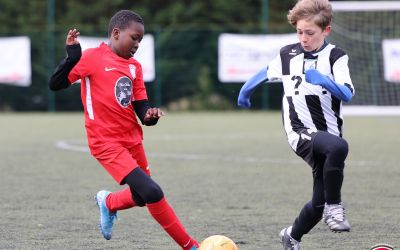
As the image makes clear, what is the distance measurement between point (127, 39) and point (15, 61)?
18375mm

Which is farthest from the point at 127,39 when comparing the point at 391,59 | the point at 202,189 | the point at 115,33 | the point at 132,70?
the point at 391,59

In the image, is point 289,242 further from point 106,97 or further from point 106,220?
point 106,97

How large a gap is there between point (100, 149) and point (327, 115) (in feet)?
4.66

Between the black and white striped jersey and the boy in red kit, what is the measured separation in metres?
0.81

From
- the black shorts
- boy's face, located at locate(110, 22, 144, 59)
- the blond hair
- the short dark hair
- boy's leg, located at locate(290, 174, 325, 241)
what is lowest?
boy's leg, located at locate(290, 174, 325, 241)

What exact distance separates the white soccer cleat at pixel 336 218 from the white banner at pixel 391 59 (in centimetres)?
1349

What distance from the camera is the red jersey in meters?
5.79

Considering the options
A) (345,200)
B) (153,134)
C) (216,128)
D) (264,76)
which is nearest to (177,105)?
(216,128)

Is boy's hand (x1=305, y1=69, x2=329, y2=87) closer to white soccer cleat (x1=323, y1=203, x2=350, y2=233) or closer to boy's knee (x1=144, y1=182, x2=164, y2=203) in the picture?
white soccer cleat (x1=323, y1=203, x2=350, y2=233)

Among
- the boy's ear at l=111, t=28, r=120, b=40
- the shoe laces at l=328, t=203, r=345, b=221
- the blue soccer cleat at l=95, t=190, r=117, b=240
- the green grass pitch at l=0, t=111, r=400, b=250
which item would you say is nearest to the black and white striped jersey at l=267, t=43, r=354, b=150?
the shoe laces at l=328, t=203, r=345, b=221

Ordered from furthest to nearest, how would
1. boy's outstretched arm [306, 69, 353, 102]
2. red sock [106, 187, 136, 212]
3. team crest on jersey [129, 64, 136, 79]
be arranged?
red sock [106, 187, 136, 212] → team crest on jersey [129, 64, 136, 79] → boy's outstretched arm [306, 69, 353, 102]

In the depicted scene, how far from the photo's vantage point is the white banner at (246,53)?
2232 centimetres

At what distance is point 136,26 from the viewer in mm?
5797

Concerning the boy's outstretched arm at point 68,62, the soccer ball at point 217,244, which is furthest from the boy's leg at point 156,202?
the boy's outstretched arm at point 68,62
